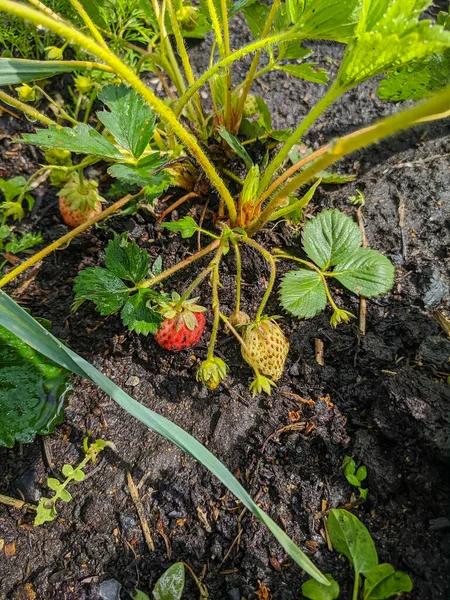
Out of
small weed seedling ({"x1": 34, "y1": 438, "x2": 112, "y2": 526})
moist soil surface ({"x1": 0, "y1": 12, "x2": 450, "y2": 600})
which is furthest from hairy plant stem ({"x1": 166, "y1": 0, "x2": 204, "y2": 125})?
small weed seedling ({"x1": 34, "y1": 438, "x2": 112, "y2": 526})

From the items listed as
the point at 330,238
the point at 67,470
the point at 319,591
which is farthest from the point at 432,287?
the point at 67,470

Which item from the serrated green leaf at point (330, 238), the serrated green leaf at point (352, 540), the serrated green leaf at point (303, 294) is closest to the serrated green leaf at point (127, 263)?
the serrated green leaf at point (303, 294)

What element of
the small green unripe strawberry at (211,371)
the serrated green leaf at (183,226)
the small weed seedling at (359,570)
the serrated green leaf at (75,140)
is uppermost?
the serrated green leaf at (75,140)

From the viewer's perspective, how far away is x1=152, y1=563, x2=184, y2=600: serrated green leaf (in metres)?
1.01

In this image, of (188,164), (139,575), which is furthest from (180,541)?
(188,164)

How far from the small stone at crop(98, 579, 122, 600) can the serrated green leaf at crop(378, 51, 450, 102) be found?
1.30 m

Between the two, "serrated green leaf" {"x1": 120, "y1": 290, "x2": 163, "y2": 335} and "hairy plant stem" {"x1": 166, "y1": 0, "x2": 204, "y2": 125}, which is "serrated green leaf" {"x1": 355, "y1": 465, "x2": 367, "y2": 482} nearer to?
"serrated green leaf" {"x1": 120, "y1": 290, "x2": 163, "y2": 335}

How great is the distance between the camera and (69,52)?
1.85 m

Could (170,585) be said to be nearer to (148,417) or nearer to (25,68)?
(148,417)

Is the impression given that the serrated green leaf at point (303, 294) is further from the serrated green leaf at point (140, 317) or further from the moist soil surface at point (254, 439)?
the serrated green leaf at point (140, 317)

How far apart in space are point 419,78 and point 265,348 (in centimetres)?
76

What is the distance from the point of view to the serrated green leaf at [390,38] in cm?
76

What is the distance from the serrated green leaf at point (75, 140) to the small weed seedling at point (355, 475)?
87 centimetres

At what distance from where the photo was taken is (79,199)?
146 cm
